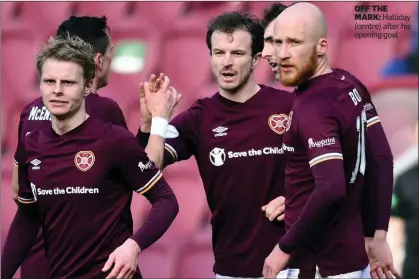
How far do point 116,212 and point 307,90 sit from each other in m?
0.88

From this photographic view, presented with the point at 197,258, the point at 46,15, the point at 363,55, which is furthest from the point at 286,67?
the point at 46,15

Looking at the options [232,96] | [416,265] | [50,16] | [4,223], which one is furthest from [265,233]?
[50,16]

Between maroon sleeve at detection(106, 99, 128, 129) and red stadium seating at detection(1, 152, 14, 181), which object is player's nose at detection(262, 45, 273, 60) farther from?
red stadium seating at detection(1, 152, 14, 181)

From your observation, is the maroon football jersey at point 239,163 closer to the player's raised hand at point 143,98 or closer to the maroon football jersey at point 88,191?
the player's raised hand at point 143,98

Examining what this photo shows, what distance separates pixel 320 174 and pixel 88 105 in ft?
4.07

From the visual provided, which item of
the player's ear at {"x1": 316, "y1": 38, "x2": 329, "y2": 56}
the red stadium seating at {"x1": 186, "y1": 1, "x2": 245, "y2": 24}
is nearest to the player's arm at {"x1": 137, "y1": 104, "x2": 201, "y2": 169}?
the player's ear at {"x1": 316, "y1": 38, "x2": 329, "y2": 56}

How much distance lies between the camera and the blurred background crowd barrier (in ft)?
21.5

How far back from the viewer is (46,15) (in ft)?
26.1

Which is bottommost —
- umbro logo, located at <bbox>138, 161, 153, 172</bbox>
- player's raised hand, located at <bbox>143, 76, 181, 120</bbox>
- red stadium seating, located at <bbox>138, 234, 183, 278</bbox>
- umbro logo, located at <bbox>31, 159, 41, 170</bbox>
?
red stadium seating, located at <bbox>138, 234, 183, 278</bbox>

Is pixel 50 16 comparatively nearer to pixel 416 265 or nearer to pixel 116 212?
pixel 416 265

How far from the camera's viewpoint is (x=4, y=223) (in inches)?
285

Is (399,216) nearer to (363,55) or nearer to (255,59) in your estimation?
(363,55)

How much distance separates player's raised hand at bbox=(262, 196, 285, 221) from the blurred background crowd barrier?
7.24ft

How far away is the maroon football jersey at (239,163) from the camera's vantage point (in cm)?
454
